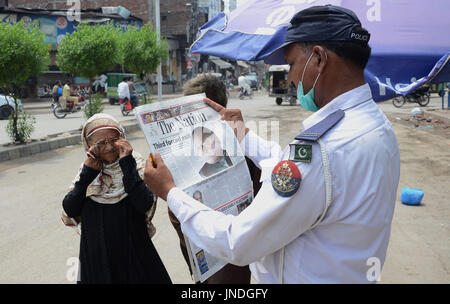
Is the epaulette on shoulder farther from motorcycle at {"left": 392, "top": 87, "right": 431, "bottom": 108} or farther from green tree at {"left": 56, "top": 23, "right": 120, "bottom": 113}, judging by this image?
motorcycle at {"left": 392, "top": 87, "right": 431, "bottom": 108}

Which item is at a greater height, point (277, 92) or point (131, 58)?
point (131, 58)

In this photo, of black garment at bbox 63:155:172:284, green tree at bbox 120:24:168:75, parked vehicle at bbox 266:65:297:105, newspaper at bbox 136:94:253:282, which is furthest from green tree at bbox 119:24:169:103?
newspaper at bbox 136:94:253:282

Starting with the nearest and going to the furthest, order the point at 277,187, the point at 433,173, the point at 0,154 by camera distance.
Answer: the point at 277,187 → the point at 433,173 → the point at 0,154

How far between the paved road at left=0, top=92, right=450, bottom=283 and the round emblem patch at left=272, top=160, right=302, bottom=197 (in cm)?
212

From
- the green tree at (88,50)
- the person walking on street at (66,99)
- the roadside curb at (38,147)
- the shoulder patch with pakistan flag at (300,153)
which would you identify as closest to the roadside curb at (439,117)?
the green tree at (88,50)

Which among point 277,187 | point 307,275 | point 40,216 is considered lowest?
point 40,216

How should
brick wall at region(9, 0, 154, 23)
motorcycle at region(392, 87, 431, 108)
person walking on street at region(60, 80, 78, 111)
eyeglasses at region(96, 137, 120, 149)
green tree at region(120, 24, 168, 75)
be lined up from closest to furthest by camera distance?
eyeglasses at region(96, 137, 120, 149) < person walking on street at region(60, 80, 78, 111) < motorcycle at region(392, 87, 431, 108) < green tree at region(120, 24, 168, 75) < brick wall at region(9, 0, 154, 23)

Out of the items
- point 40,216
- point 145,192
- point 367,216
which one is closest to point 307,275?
point 367,216

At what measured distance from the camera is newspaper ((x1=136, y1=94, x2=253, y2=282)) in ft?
4.25

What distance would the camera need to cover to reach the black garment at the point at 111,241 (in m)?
1.99

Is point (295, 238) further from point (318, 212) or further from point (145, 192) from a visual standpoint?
point (145, 192)

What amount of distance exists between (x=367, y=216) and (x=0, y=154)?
8.49 meters

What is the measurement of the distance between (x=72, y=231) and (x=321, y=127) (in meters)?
3.66

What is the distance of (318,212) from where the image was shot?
103cm
